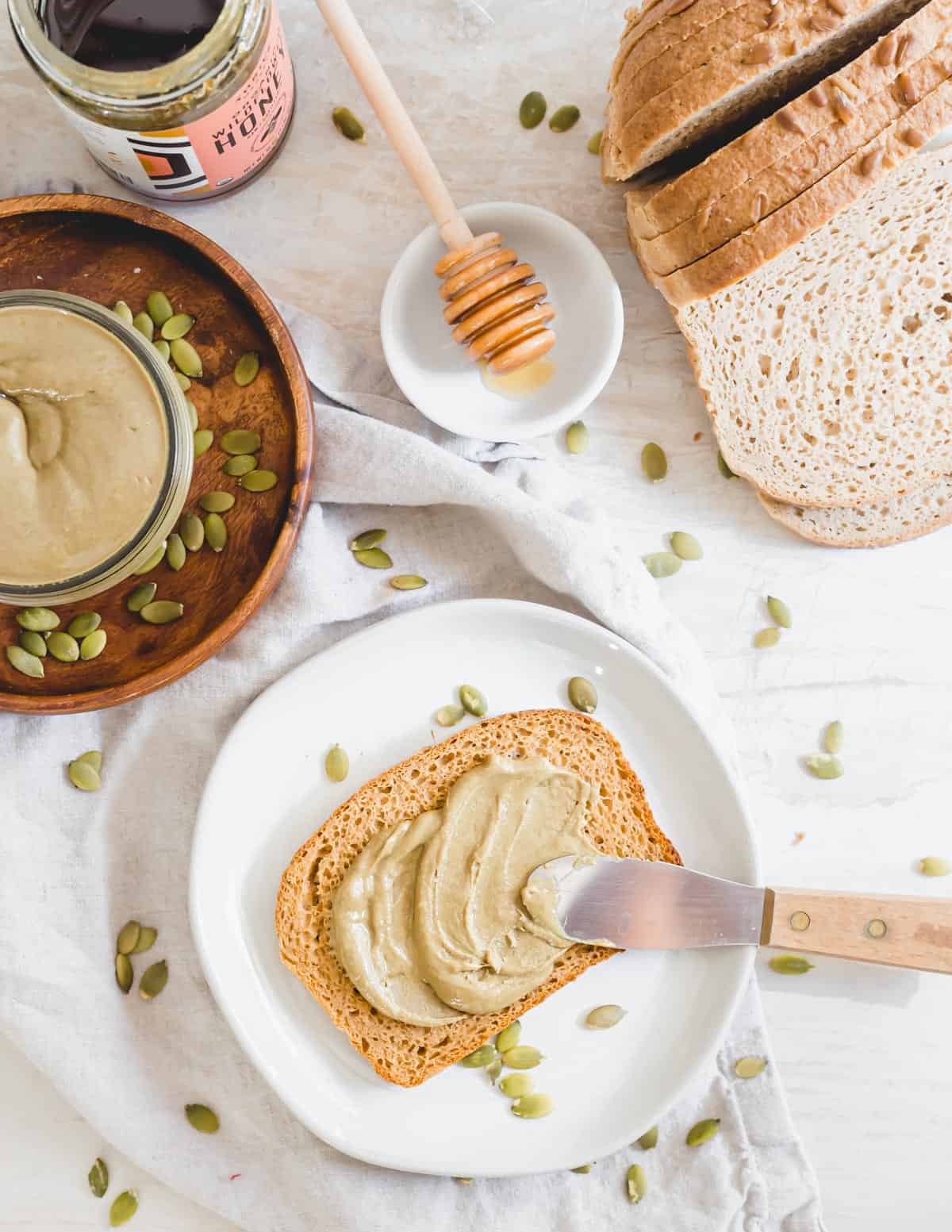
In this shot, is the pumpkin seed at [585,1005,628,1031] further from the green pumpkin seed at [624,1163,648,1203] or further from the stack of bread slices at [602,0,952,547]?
the stack of bread slices at [602,0,952,547]

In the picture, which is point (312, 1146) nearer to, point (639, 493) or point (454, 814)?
point (454, 814)

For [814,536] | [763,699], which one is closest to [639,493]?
[814,536]

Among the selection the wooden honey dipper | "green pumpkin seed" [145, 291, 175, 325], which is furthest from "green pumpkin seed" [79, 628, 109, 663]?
the wooden honey dipper

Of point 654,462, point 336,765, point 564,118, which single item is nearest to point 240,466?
point 336,765

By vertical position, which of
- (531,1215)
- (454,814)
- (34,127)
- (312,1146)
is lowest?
(531,1215)

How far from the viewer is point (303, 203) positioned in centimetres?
173

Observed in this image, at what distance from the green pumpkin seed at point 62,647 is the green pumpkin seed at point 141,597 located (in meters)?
0.10

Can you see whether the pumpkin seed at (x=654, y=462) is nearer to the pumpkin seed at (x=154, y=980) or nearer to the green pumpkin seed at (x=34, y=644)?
the green pumpkin seed at (x=34, y=644)

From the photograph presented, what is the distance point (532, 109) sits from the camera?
1728 mm

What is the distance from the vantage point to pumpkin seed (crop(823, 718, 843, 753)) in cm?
182

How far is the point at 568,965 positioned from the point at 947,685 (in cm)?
85

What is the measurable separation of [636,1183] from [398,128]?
5.70ft

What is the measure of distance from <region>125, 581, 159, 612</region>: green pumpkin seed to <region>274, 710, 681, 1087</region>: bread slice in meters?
0.43

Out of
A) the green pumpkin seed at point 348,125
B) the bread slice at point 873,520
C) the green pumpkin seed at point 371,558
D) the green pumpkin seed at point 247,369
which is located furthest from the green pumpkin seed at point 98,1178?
the green pumpkin seed at point 348,125
